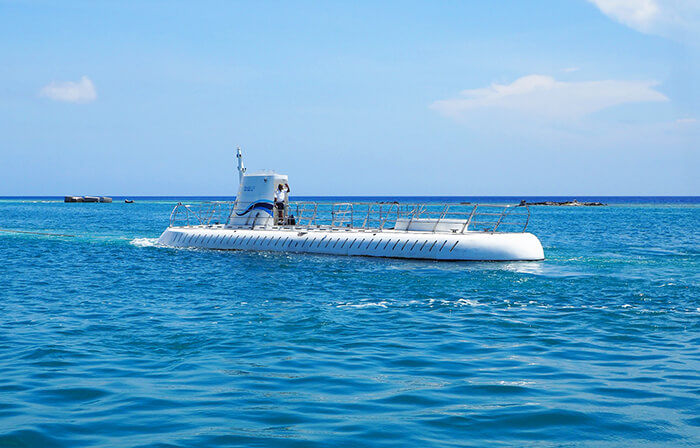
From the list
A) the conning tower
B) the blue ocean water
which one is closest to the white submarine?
the conning tower

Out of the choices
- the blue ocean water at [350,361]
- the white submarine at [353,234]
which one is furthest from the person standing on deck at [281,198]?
the blue ocean water at [350,361]

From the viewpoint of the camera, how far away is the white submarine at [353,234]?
25.5m

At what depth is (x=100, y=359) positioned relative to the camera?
1035 centimetres

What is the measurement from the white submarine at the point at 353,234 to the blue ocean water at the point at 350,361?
4376 mm

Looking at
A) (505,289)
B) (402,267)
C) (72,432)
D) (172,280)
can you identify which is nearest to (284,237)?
(402,267)

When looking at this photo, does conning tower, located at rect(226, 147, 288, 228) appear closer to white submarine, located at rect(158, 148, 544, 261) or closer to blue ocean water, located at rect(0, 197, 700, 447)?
white submarine, located at rect(158, 148, 544, 261)

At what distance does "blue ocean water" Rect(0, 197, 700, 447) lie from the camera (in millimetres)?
7305

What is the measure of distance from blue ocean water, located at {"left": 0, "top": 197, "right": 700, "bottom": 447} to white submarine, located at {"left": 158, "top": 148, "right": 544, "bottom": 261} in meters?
4.38

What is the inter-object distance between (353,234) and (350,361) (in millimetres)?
18608

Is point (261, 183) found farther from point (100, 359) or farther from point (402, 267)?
point (100, 359)

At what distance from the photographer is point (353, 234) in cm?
2884

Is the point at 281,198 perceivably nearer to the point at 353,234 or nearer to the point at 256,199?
the point at 256,199

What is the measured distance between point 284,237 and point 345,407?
885 inches

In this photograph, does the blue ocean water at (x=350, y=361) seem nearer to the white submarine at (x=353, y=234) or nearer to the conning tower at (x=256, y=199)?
the white submarine at (x=353, y=234)
